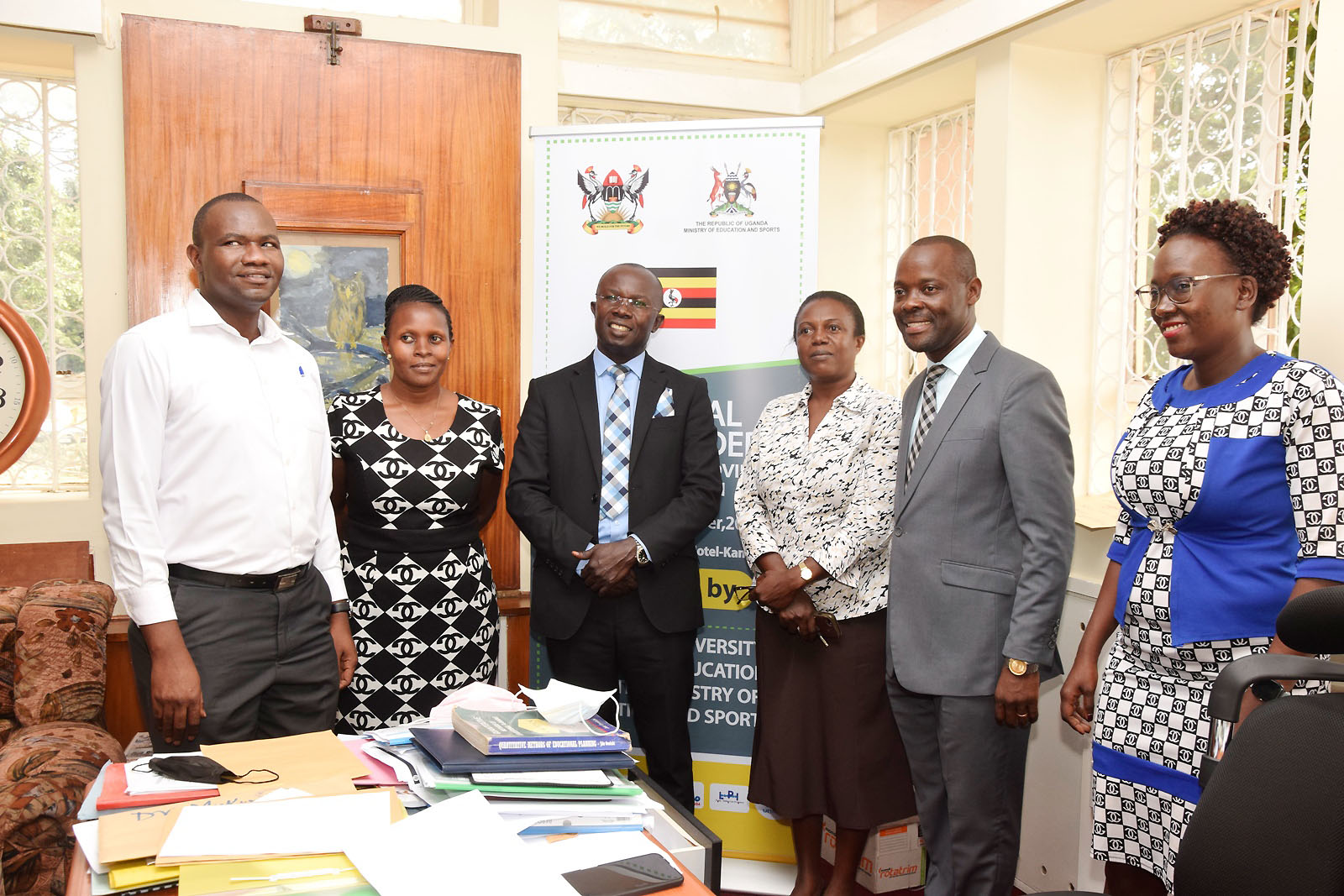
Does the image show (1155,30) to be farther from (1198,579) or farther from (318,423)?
(318,423)

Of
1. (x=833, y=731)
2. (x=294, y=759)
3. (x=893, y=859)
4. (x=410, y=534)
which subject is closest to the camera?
(x=294, y=759)

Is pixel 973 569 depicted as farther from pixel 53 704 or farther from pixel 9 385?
pixel 9 385

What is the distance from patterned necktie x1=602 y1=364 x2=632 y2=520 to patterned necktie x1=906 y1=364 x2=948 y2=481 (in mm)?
810

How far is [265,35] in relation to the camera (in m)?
3.25

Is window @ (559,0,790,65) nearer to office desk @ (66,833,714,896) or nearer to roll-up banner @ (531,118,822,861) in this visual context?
roll-up banner @ (531,118,822,861)

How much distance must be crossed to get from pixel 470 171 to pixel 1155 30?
2.28 metres

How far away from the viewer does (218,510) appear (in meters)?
2.03

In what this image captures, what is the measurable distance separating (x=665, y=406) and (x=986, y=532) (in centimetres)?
101

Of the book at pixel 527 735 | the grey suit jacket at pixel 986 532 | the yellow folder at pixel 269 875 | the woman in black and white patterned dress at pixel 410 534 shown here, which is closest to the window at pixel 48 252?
the woman in black and white patterned dress at pixel 410 534

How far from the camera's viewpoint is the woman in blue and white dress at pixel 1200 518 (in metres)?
1.71

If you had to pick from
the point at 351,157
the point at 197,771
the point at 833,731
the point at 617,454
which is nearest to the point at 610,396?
the point at 617,454

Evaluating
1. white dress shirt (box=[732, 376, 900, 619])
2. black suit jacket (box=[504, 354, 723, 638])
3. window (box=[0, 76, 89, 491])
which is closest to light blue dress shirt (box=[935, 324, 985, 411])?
white dress shirt (box=[732, 376, 900, 619])

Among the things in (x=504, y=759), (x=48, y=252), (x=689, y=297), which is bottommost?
(x=504, y=759)

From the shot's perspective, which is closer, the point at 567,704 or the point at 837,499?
the point at 567,704
